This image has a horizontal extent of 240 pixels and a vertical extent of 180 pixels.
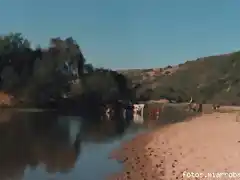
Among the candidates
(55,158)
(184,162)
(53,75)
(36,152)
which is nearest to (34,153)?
(36,152)

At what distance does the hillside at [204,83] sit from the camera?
425 ft

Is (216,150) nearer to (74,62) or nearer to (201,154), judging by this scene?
(201,154)

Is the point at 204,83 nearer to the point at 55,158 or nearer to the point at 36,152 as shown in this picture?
the point at 36,152

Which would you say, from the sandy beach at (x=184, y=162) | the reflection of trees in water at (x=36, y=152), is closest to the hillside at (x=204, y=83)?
the reflection of trees in water at (x=36, y=152)

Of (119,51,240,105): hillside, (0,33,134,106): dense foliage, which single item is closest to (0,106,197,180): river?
(0,33,134,106): dense foliage

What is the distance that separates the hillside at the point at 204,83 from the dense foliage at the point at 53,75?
2849cm

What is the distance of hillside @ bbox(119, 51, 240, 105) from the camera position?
130m

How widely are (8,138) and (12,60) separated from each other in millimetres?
76295

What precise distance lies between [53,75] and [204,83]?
6691 centimetres

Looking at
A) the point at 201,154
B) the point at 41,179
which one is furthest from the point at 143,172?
the point at 41,179

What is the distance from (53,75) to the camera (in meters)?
101

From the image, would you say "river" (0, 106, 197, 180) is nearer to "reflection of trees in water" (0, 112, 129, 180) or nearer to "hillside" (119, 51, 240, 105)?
"reflection of trees in water" (0, 112, 129, 180)

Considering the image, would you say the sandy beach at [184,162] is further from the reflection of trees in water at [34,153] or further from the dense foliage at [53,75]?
the dense foliage at [53,75]

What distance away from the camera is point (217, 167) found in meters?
16.0
